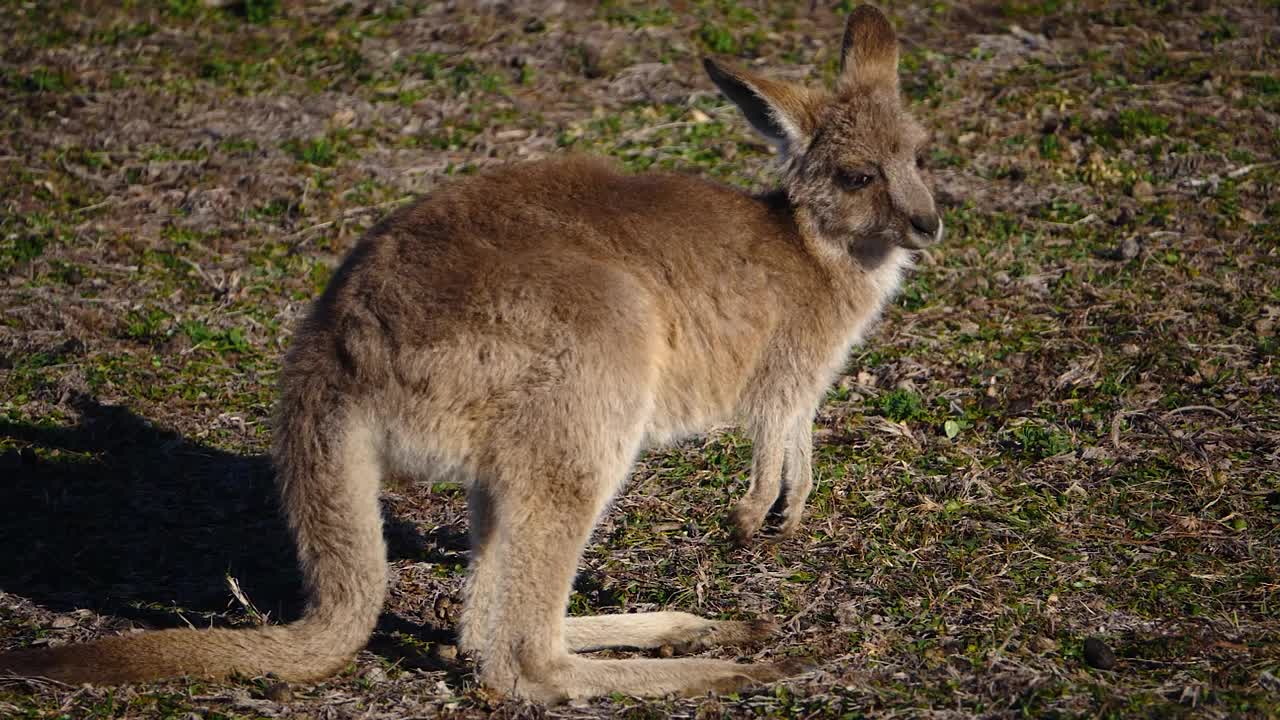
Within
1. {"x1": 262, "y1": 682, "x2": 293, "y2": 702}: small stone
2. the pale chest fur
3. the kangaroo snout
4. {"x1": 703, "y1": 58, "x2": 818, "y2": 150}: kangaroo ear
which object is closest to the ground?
{"x1": 262, "y1": 682, "x2": 293, "y2": 702}: small stone

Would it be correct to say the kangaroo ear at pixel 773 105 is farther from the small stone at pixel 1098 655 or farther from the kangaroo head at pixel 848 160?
the small stone at pixel 1098 655

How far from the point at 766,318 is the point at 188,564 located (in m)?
2.72

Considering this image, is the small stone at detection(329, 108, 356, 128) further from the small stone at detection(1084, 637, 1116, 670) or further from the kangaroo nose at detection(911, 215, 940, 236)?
the small stone at detection(1084, 637, 1116, 670)

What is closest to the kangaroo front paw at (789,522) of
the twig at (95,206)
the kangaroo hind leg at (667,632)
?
the kangaroo hind leg at (667,632)

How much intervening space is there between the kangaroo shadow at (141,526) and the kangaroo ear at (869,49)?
9.42 feet

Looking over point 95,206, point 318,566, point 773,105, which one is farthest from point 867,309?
point 95,206

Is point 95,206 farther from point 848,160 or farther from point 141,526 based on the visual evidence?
point 848,160

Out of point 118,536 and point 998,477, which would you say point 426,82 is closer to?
point 118,536

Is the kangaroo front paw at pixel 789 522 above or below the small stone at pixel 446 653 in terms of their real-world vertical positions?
below

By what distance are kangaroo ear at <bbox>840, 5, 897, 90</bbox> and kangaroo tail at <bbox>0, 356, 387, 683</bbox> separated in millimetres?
3027

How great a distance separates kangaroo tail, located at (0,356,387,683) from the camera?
166 inches

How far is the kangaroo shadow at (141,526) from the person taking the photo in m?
5.27

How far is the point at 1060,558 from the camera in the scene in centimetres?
528

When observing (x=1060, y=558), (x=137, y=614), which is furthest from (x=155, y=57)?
(x=1060, y=558)
